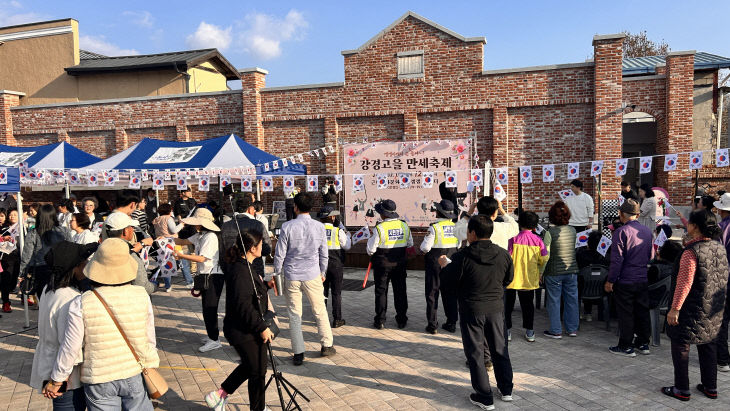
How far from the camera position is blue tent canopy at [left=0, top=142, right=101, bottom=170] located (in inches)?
484

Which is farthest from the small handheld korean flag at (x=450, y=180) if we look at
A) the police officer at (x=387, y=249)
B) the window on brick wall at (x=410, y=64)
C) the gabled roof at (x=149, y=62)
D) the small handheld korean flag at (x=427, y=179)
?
the gabled roof at (x=149, y=62)

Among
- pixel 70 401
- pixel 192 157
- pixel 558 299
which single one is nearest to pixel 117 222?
pixel 70 401

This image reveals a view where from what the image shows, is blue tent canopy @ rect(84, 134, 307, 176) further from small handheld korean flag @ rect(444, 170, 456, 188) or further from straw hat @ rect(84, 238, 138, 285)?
straw hat @ rect(84, 238, 138, 285)

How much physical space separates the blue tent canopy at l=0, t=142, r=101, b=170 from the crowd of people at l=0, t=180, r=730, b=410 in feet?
12.9

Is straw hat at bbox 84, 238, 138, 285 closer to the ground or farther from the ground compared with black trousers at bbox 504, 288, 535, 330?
farther from the ground

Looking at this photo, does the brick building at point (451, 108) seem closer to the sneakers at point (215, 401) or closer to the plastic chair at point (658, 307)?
the plastic chair at point (658, 307)

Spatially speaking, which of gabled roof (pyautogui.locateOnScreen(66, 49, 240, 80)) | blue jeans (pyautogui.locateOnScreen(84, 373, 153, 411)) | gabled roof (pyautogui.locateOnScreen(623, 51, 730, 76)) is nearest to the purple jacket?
blue jeans (pyautogui.locateOnScreen(84, 373, 153, 411))

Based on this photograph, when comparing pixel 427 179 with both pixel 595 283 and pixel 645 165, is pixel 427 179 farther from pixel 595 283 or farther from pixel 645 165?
pixel 595 283

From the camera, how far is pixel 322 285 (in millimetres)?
5992

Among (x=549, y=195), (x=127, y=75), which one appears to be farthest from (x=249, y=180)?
(x=127, y=75)

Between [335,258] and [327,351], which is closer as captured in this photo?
[327,351]

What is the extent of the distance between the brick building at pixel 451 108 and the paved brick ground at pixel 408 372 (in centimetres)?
721

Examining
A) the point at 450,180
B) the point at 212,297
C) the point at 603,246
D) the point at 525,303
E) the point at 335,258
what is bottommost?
the point at 525,303

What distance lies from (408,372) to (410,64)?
10429 millimetres
